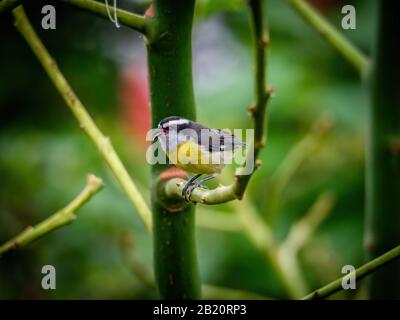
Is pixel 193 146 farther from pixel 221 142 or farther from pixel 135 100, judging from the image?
pixel 135 100

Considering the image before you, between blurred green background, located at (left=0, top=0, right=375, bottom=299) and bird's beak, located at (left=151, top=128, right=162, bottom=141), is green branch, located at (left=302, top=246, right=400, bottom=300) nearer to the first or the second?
bird's beak, located at (left=151, top=128, right=162, bottom=141)

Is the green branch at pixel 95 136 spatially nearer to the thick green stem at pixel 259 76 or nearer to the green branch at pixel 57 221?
the green branch at pixel 57 221

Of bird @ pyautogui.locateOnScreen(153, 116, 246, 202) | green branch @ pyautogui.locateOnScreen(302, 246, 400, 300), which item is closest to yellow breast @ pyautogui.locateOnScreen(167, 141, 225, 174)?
bird @ pyautogui.locateOnScreen(153, 116, 246, 202)

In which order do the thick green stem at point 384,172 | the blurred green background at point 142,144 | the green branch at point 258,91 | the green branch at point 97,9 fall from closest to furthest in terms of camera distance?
the green branch at point 258,91
the green branch at point 97,9
the thick green stem at point 384,172
the blurred green background at point 142,144

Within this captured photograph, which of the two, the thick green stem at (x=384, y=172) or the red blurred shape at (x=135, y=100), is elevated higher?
the red blurred shape at (x=135, y=100)

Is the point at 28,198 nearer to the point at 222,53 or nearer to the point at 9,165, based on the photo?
the point at 9,165

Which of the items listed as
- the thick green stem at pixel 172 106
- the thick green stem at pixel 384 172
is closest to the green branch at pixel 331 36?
the thick green stem at pixel 384 172

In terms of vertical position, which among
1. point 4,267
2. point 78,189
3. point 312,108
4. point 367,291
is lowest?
point 367,291

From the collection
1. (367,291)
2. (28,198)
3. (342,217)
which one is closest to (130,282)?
(28,198)
